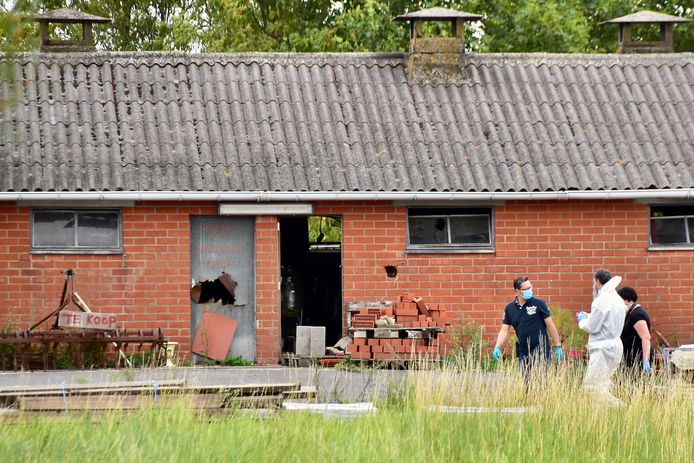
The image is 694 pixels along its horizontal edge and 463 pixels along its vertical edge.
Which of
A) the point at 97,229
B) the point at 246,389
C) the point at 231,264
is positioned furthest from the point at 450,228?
the point at 246,389

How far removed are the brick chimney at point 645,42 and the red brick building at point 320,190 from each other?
Result: 227 centimetres

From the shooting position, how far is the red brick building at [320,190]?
1911 centimetres

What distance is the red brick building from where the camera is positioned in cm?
1911

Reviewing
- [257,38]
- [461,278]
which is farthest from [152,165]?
[257,38]

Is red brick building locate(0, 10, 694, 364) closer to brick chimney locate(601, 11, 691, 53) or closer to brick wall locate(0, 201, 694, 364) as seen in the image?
brick wall locate(0, 201, 694, 364)

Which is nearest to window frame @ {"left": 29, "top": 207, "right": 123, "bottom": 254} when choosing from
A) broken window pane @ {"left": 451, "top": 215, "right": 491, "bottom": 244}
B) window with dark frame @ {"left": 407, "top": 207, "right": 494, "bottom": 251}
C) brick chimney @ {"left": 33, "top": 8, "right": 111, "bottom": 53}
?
brick chimney @ {"left": 33, "top": 8, "right": 111, "bottom": 53}

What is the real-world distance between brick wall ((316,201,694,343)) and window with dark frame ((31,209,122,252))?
2958 millimetres

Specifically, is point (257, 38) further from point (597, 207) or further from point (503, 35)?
point (597, 207)

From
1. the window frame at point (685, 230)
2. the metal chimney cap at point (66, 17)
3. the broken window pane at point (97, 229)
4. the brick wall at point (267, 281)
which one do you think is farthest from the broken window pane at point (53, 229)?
the window frame at point (685, 230)

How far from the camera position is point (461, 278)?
19.8m

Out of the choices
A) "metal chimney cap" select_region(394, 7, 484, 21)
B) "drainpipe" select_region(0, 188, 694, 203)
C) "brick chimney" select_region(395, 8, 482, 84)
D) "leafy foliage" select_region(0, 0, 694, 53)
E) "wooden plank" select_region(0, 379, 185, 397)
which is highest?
"leafy foliage" select_region(0, 0, 694, 53)

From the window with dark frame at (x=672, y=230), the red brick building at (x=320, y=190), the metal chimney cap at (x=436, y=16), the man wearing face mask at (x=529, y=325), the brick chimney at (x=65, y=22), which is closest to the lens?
the man wearing face mask at (x=529, y=325)

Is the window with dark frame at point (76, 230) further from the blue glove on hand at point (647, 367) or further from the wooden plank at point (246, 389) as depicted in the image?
the blue glove on hand at point (647, 367)

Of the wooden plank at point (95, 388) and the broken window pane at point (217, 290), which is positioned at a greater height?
the broken window pane at point (217, 290)
